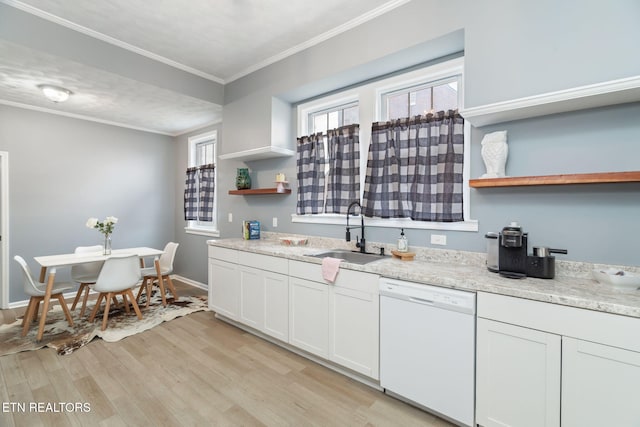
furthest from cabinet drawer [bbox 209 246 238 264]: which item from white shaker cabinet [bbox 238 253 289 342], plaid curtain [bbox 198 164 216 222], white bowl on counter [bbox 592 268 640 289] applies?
white bowl on counter [bbox 592 268 640 289]

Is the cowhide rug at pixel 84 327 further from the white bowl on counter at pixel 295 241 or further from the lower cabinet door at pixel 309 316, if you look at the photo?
the lower cabinet door at pixel 309 316

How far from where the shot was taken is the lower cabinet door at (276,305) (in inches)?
106

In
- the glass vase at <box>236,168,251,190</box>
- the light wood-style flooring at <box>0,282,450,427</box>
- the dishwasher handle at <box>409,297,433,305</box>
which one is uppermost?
the glass vase at <box>236,168,251,190</box>

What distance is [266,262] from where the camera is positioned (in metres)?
2.85

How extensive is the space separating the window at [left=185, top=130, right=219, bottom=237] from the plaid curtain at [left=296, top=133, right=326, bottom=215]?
6.62 ft

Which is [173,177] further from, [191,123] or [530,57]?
[530,57]

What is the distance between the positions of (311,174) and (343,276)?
4.55 ft

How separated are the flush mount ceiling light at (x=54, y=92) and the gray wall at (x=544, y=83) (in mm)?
3263

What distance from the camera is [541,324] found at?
1.47 m

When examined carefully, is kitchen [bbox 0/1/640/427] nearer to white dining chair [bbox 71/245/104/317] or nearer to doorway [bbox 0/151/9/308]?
doorway [bbox 0/151/9/308]

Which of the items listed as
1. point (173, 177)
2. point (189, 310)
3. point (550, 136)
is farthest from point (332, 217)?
point (173, 177)

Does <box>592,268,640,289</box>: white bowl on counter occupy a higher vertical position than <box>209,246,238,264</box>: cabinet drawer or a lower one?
higher

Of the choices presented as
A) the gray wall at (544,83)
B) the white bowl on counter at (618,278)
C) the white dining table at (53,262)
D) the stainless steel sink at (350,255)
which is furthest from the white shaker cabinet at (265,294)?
the white bowl on counter at (618,278)

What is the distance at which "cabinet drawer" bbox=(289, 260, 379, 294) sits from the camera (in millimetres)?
2126
